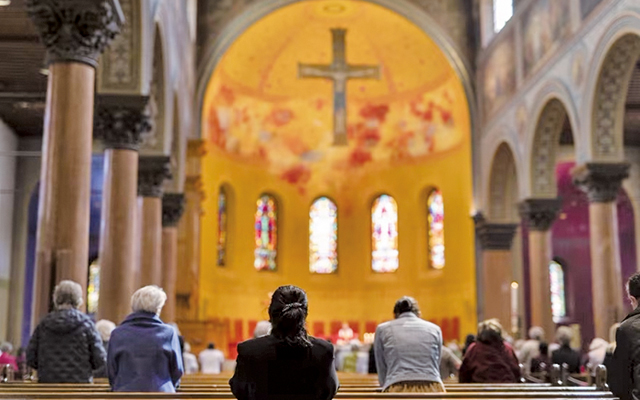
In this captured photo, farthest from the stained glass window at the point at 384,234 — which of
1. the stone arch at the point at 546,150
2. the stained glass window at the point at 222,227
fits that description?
the stone arch at the point at 546,150

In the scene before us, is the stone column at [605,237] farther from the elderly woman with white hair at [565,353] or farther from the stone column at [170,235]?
the stone column at [170,235]

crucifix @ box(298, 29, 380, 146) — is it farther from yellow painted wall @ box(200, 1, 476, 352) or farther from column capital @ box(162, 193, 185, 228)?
column capital @ box(162, 193, 185, 228)

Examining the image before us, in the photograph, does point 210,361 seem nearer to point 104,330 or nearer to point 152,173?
point 152,173

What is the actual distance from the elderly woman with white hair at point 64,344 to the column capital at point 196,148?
15011mm

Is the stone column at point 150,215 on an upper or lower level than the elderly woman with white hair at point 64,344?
upper

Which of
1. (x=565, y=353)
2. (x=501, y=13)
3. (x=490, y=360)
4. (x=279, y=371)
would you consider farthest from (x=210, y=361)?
(x=279, y=371)

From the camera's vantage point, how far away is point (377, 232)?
29594 mm

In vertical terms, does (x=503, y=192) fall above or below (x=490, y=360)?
above

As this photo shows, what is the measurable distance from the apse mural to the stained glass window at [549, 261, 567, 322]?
242 inches

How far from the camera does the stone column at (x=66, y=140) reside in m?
9.02

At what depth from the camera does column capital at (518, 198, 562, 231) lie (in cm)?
1977

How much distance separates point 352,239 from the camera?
1172 inches

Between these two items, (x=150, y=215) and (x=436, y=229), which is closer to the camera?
(x=150, y=215)

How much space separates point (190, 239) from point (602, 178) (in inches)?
404
